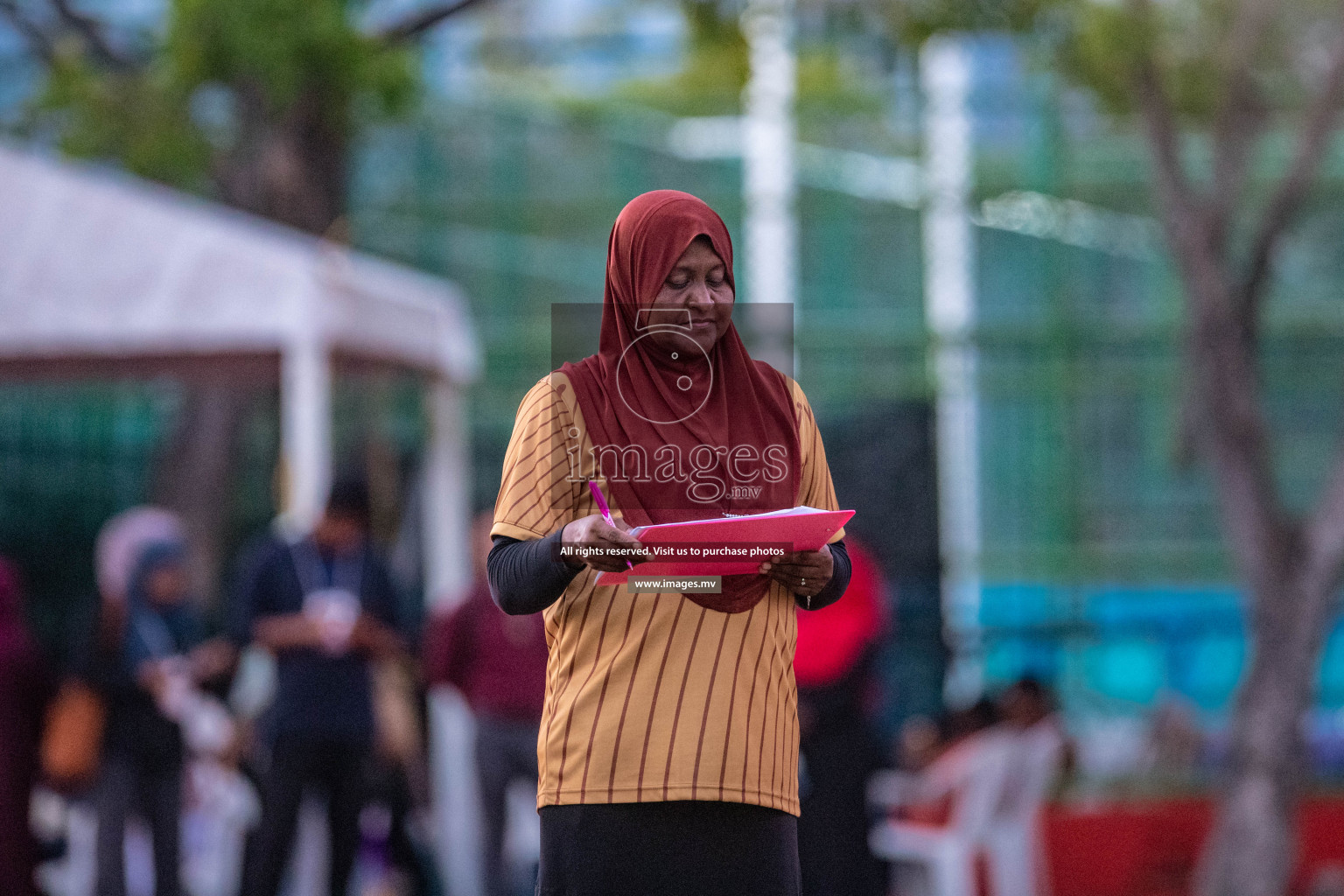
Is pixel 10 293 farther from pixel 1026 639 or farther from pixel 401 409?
pixel 1026 639

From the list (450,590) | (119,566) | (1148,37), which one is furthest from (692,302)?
(450,590)

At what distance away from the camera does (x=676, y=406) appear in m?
2.22

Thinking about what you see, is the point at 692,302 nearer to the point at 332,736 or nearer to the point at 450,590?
the point at 332,736

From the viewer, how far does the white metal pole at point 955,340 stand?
8.16m

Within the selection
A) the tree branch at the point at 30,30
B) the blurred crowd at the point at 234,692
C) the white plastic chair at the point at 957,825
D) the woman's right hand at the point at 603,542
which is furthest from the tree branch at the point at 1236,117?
the tree branch at the point at 30,30

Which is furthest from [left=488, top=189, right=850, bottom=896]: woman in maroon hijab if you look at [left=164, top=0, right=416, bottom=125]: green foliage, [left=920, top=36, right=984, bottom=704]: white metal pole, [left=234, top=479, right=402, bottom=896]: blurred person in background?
[left=164, top=0, right=416, bottom=125]: green foliage

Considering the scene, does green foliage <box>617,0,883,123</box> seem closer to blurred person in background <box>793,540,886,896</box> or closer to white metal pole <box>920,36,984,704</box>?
white metal pole <box>920,36,984,704</box>

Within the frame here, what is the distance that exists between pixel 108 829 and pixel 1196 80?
6.12 meters

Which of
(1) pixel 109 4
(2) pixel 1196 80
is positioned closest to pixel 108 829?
(2) pixel 1196 80

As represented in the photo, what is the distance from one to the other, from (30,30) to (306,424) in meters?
4.88

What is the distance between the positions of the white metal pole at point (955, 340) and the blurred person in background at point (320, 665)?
3.11 meters

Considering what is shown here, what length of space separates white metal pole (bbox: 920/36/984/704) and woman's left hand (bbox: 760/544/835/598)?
582 centimetres

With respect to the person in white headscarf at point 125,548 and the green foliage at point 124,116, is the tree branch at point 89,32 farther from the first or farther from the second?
the person in white headscarf at point 125,548

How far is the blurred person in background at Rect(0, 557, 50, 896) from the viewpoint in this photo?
17.6 ft
